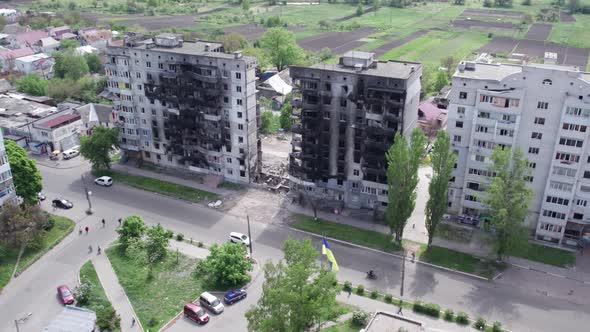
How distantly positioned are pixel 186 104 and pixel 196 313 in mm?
42498

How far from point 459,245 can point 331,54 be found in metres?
126

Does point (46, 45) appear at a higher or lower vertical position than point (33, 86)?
higher

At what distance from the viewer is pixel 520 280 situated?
6850 centimetres

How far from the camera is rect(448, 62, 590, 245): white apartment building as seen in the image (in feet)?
231

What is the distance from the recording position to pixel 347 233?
260 feet

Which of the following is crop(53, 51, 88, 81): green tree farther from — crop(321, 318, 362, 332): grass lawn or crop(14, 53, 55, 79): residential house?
crop(321, 318, 362, 332): grass lawn

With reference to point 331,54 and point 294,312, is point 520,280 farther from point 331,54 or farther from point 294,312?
point 331,54

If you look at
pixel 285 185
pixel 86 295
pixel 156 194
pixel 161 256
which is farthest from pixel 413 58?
pixel 86 295

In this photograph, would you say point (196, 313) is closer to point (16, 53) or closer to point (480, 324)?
point (480, 324)

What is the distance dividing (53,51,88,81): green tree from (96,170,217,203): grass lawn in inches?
2489

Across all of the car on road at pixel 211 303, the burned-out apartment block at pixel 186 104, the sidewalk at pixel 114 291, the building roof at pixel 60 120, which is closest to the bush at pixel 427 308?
the car on road at pixel 211 303

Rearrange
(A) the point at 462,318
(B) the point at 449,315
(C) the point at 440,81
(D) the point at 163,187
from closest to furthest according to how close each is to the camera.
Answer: (A) the point at 462,318 < (B) the point at 449,315 < (D) the point at 163,187 < (C) the point at 440,81

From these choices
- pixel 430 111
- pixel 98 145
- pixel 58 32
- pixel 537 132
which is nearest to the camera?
pixel 537 132

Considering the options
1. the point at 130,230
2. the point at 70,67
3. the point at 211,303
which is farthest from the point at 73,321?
the point at 70,67
